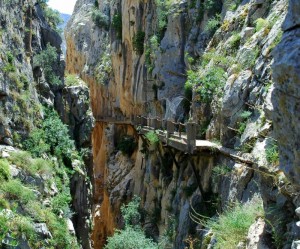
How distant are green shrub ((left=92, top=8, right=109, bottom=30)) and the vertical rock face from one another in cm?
3682

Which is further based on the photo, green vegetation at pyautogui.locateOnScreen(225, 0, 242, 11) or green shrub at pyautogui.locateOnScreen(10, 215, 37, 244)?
green vegetation at pyautogui.locateOnScreen(225, 0, 242, 11)

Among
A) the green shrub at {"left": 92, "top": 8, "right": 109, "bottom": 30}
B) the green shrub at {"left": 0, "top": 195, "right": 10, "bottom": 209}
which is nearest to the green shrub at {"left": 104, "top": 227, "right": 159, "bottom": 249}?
the green shrub at {"left": 0, "top": 195, "right": 10, "bottom": 209}

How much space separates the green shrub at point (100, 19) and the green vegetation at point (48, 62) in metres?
22.3

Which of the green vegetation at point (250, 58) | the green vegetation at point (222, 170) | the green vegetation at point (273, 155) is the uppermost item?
the green vegetation at point (250, 58)

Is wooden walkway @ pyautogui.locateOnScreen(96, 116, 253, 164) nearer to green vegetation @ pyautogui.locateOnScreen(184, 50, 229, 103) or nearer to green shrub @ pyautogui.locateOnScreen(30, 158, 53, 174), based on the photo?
green vegetation @ pyautogui.locateOnScreen(184, 50, 229, 103)

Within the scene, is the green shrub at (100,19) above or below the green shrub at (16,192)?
above

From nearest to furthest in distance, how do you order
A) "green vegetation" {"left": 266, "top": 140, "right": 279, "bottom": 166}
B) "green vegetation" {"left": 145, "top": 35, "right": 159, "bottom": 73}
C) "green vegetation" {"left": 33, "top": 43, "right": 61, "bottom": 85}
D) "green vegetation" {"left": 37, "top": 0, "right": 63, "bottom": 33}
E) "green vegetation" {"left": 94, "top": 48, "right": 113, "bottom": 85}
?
1. "green vegetation" {"left": 266, "top": 140, "right": 279, "bottom": 166}
2. "green vegetation" {"left": 33, "top": 43, "right": 61, "bottom": 85}
3. "green vegetation" {"left": 37, "top": 0, "right": 63, "bottom": 33}
4. "green vegetation" {"left": 145, "top": 35, "right": 159, "bottom": 73}
5. "green vegetation" {"left": 94, "top": 48, "right": 113, "bottom": 85}

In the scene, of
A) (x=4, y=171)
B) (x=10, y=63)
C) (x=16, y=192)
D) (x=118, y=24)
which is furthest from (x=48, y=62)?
(x=118, y=24)

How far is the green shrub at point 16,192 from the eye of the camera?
9570 mm

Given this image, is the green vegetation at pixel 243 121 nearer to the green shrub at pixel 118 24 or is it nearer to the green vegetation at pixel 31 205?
the green vegetation at pixel 31 205

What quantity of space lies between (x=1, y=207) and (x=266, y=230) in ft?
20.3

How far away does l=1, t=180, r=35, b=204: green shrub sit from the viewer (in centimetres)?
957

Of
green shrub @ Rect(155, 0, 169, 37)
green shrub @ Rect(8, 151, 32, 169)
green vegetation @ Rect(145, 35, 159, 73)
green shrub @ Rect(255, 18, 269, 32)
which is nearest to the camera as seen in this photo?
green shrub @ Rect(8, 151, 32, 169)

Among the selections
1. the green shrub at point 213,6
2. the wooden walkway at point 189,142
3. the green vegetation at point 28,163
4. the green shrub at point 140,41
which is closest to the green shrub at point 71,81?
the wooden walkway at point 189,142
